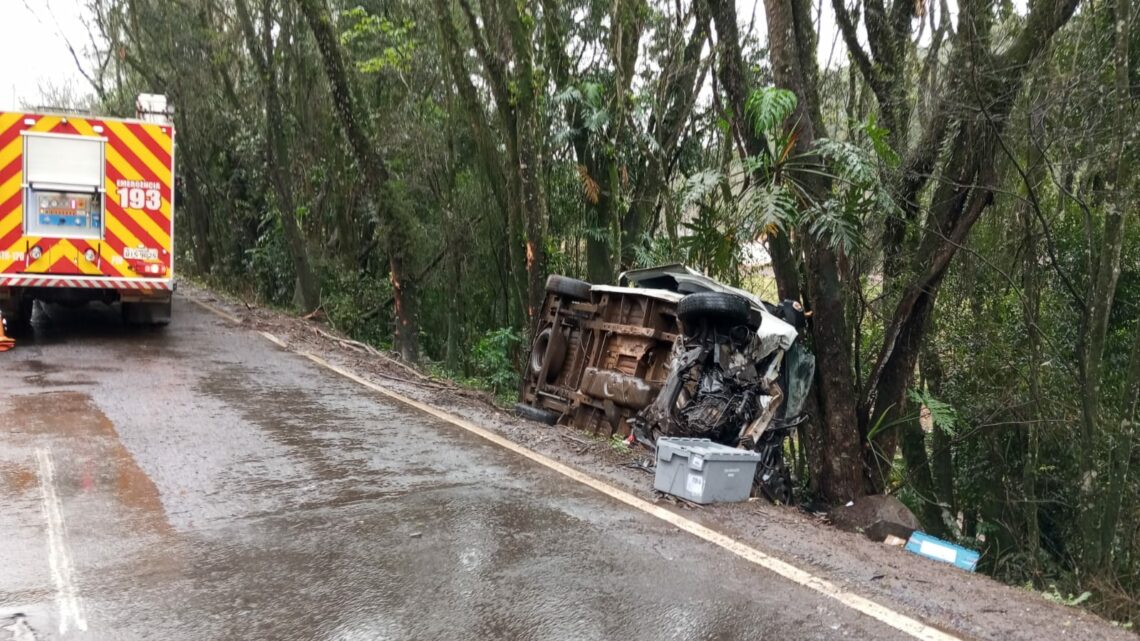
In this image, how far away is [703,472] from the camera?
5980 mm

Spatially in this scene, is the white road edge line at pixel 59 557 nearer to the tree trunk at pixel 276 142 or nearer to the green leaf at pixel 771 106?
the green leaf at pixel 771 106

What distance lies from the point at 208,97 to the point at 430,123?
8066 mm

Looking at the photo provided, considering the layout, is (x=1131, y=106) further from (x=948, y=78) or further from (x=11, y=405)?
(x=11, y=405)

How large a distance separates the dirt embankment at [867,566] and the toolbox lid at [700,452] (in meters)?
0.32

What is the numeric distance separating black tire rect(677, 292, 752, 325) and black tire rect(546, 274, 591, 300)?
92.7 inches

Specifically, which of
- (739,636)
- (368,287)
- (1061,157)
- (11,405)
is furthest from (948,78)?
(368,287)

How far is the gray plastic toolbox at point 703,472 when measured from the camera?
19.7 ft

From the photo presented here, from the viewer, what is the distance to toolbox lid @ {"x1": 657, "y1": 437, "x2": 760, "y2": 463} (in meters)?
6.05

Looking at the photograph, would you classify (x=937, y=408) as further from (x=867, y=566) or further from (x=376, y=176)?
(x=376, y=176)

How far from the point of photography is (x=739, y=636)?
4000 millimetres

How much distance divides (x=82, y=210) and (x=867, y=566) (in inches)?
453

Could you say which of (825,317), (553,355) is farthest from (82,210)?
(825,317)

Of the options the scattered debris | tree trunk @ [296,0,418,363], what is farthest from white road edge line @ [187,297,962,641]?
tree trunk @ [296,0,418,363]

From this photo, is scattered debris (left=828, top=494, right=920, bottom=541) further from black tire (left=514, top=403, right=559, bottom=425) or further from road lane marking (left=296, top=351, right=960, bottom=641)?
black tire (left=514, top=403, right=559, bottom=425)
